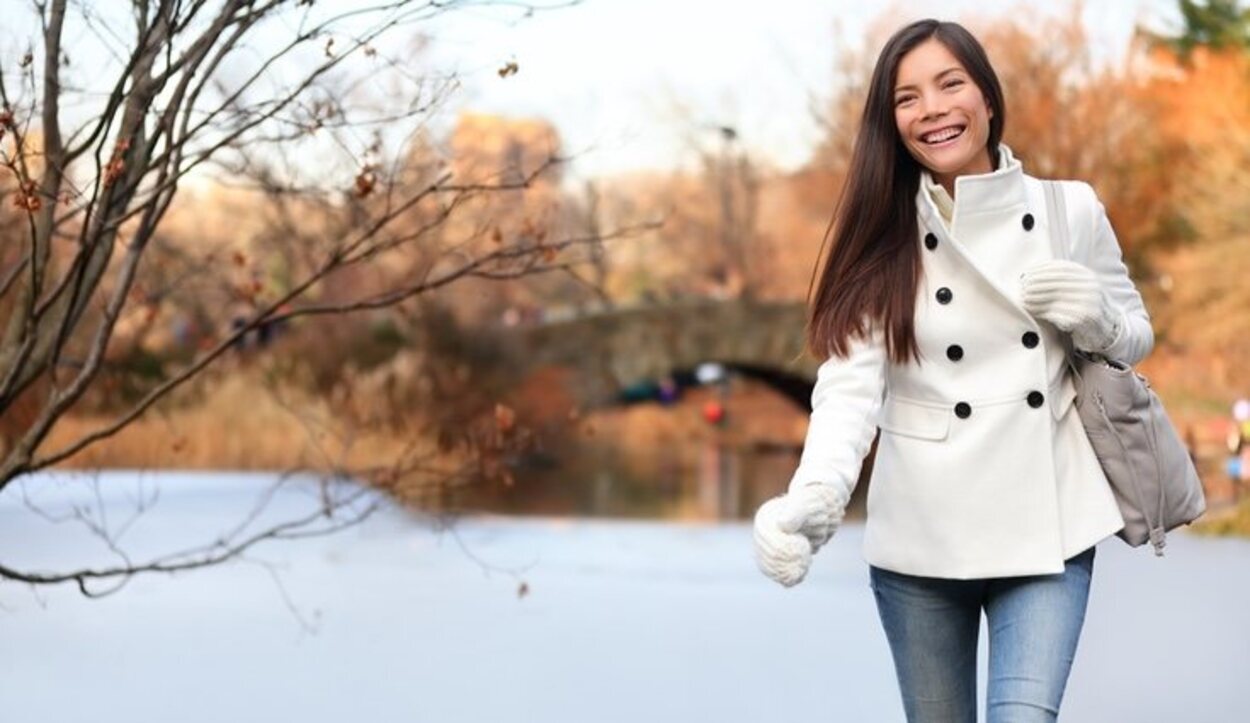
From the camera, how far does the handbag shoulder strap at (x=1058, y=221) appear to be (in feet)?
11.7

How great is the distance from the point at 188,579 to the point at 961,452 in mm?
8545

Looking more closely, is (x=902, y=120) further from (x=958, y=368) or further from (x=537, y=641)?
(x=537, y=641)

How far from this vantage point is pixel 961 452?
11.5 feet

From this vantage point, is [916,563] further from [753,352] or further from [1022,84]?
[1022,84]

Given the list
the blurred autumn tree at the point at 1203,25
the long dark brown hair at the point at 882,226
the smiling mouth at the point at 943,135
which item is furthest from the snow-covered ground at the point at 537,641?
the blurred autumn tree at the point at 1203,25

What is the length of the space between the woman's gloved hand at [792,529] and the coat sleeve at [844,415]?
0.02 meters

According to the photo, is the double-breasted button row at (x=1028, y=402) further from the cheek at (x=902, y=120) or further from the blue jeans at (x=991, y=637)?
the cheek at (x=902, y=120)

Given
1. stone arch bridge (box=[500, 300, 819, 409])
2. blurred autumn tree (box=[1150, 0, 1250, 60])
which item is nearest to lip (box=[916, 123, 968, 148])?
stone arch bridge (box=[500, 300, 819, 409])

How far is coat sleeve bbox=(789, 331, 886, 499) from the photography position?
3373 millimetres

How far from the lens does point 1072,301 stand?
344 centimetres

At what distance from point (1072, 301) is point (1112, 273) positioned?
220 mm

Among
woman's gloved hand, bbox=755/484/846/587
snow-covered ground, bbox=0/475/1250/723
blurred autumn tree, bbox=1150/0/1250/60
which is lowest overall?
snow-covered ground, bbox=0/475/1250/723

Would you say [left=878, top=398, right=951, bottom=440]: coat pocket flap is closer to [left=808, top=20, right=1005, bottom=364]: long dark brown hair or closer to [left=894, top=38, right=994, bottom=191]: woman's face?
[left=808, top=20, right=1005, bottom=364]: long dark brown hair

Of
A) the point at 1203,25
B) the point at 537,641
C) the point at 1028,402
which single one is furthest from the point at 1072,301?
the point at 1203,25
